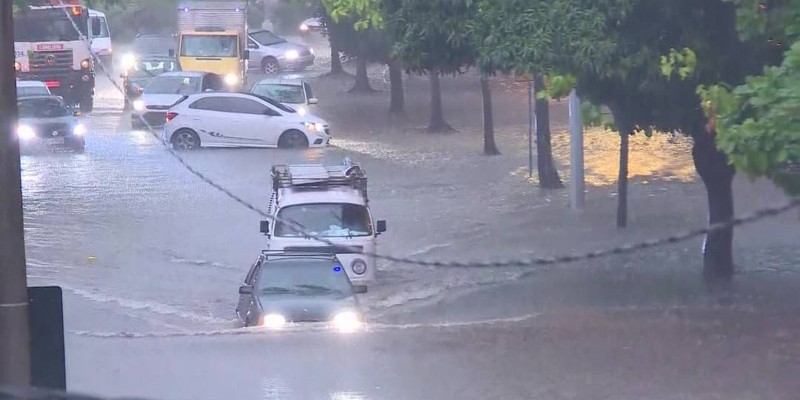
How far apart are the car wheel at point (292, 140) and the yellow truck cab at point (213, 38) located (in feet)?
38.8

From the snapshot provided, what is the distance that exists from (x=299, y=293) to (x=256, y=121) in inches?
708

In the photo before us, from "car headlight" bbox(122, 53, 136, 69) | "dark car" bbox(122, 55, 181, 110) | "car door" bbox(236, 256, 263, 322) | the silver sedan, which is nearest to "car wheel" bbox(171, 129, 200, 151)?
"dark car" bbox(122, 55, 181, 110)

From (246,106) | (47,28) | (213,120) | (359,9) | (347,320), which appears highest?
(47,28)

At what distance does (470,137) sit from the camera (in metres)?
33.4

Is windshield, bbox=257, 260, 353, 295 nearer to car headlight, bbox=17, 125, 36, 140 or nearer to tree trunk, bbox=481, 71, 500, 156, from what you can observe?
tree trunk, bbox=481, 71, 500, 156

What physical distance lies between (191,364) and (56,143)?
21208 mm

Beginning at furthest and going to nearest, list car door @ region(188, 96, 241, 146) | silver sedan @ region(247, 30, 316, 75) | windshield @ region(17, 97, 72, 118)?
silver sedan @ region(247, 30, 316, 75)
car door @ region(188, 96, 241, 146)
windshield @ region(17, 97, 72, 118)

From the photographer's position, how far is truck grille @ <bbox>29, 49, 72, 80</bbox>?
38969 mm

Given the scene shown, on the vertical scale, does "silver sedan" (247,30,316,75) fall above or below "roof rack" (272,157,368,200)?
above

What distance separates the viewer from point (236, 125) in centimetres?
3050

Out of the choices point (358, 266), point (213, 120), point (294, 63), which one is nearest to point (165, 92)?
point (213, 120)

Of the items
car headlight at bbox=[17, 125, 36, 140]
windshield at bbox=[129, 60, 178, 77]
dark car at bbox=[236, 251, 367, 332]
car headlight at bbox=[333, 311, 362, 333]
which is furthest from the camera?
windshield at bbox=[129, 60, 178, 77]

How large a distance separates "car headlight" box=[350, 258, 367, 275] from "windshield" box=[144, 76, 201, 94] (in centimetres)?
2042

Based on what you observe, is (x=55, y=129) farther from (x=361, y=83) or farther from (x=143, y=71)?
(x=361, y=83)
